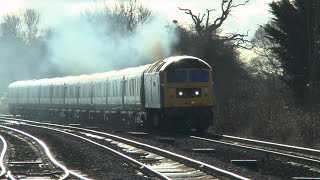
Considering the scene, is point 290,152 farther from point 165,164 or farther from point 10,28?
point 10,28

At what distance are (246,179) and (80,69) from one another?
2125 inches

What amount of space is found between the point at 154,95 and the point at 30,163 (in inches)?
437

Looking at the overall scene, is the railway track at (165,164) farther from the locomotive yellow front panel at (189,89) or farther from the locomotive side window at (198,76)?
the locomotive side window at (198,76)

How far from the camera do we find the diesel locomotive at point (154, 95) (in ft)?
84.4

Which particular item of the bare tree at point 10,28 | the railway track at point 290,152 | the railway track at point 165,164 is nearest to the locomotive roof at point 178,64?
the railway track at point 290,152

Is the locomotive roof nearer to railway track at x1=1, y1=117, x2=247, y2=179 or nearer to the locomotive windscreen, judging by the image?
the locomotive windscreen

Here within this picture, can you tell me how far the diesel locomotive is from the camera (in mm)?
25719

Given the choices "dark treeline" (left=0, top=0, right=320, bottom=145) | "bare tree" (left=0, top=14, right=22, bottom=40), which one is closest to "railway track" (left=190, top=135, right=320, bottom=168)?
"dark treeline" (left=0, top=0, right=320, bottom=145)

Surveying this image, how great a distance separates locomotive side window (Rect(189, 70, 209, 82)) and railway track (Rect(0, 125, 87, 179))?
21.8ft

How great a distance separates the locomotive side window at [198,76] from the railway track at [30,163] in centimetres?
664

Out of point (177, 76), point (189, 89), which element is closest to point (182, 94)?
point (189, 89)

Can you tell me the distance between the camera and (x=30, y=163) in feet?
51.5

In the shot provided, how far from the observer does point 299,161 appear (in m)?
14.7

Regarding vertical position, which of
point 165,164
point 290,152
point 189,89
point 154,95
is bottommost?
point 165,164
